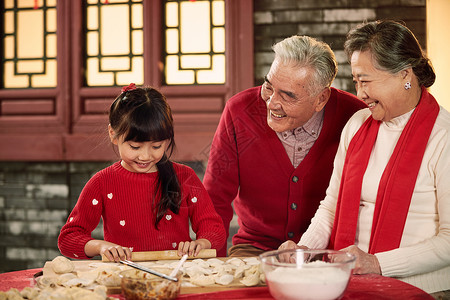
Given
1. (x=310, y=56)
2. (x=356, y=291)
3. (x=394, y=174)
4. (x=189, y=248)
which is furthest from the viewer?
(x=310, y=56)

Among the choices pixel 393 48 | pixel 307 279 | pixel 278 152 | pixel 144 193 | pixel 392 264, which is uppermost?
pixel 393 48

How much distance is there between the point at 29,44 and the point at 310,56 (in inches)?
144

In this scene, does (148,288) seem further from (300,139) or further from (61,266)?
(300,139)

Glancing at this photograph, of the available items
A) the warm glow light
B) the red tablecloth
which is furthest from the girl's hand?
the warm glow light

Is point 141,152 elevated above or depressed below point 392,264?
above

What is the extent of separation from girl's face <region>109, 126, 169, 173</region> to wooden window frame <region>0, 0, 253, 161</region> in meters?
2.52

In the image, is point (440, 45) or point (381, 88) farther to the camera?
point (440, 45)

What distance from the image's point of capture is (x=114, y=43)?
5039mm

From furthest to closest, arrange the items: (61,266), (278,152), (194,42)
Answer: (194,42) → (278,152) → (61,266)

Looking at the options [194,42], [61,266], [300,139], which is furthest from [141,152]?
[194,42]

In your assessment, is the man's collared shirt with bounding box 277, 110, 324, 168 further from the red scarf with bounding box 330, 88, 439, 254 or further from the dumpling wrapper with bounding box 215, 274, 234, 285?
the dumpling wrapper with bounding box 215, 274, 234, 285

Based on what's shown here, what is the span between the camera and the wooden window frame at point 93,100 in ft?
15.6

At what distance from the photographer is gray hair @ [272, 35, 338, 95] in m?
2.37

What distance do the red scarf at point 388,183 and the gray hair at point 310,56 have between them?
34cm
